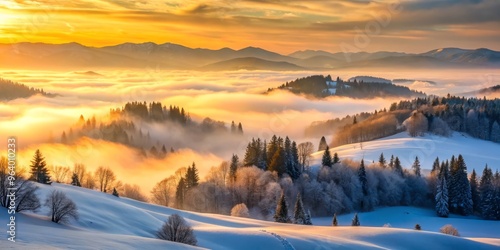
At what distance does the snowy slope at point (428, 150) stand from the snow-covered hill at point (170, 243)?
56.9m

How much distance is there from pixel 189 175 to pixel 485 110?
436 ft

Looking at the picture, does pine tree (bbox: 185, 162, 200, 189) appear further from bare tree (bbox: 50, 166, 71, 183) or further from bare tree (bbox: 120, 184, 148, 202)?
bare tree (bbox: 50, 166, 71, 183)

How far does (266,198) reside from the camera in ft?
274

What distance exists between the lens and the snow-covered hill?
87.9 feet

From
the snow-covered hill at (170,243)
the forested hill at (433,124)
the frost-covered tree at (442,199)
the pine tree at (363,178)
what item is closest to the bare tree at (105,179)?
the snow-covered hill at (170,243)

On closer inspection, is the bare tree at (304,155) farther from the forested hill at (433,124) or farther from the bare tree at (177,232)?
the bare tree at (177,232)

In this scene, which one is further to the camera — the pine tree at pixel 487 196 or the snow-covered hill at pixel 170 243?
the pine tree at pixel 487 196

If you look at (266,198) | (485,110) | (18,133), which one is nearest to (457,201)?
(266,198)

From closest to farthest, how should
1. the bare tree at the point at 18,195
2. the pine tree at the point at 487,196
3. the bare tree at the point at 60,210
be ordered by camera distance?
the bare tree at the point at 18,195 < the bare tree at the point at 60,210 < the pine tree at the point at 487,196

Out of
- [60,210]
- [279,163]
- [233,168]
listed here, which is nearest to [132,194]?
[233,168]

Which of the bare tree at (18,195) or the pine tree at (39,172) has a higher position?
the bare tree at (18,195)

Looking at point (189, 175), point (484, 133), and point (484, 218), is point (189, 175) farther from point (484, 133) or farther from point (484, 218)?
point (484, 133)

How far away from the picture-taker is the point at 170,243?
31312 millimetres

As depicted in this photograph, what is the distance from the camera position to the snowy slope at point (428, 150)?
12000cm
